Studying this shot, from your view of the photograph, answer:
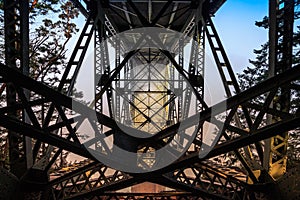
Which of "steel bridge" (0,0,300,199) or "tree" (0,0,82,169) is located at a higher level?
"tree" (0,0,82,169)

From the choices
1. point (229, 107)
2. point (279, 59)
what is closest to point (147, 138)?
point (279, 59)

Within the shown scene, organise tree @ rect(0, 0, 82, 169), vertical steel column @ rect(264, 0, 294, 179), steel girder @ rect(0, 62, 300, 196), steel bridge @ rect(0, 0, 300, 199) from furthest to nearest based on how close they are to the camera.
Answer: tree @ rect(0, 0, 82, 169) → vertical steel column @ rect(264, 0, 294, 179) → steel bridge @ rect(0, 0, 300, 199) → steel girder @ rect(0, 62, 300, 196)

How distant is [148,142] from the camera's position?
6.59 m

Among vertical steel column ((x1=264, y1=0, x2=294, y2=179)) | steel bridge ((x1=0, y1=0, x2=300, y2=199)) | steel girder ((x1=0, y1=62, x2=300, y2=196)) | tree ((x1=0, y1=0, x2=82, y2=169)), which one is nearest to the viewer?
steel girder ((x1=0, y1=62, x2=300, y2=196))

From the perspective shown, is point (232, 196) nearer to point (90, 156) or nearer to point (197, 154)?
point (197, 154)

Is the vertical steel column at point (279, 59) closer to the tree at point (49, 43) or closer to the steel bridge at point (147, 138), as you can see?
the steel bridge at point (147, 138)

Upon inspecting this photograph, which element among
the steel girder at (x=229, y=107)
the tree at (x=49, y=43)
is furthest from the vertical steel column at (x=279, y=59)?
the tree at (x=49, y=43)

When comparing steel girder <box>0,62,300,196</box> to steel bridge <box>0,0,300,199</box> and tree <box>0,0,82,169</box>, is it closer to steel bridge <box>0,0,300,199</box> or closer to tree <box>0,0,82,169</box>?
steel bridge <box>0,0,300,199</box>

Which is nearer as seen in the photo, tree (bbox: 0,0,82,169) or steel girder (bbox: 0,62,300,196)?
steel girder (bbox: 0,62,300,196)

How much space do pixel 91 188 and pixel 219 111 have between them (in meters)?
3.25

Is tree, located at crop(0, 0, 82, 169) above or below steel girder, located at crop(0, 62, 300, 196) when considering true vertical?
above

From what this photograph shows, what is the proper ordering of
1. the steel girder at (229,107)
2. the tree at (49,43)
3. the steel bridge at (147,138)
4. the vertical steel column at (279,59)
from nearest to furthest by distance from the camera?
the steel girder at (229,107) < the steel bridge at (147,138) < the vertical steel column at (279,59) < the tree at (49,43)

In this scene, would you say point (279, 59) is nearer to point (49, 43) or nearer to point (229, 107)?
point (229, 107)

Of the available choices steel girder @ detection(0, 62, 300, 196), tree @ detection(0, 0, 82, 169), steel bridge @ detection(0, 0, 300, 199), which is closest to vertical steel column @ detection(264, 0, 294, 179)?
steel bridge @ detection(0, 0, 300, 199)
